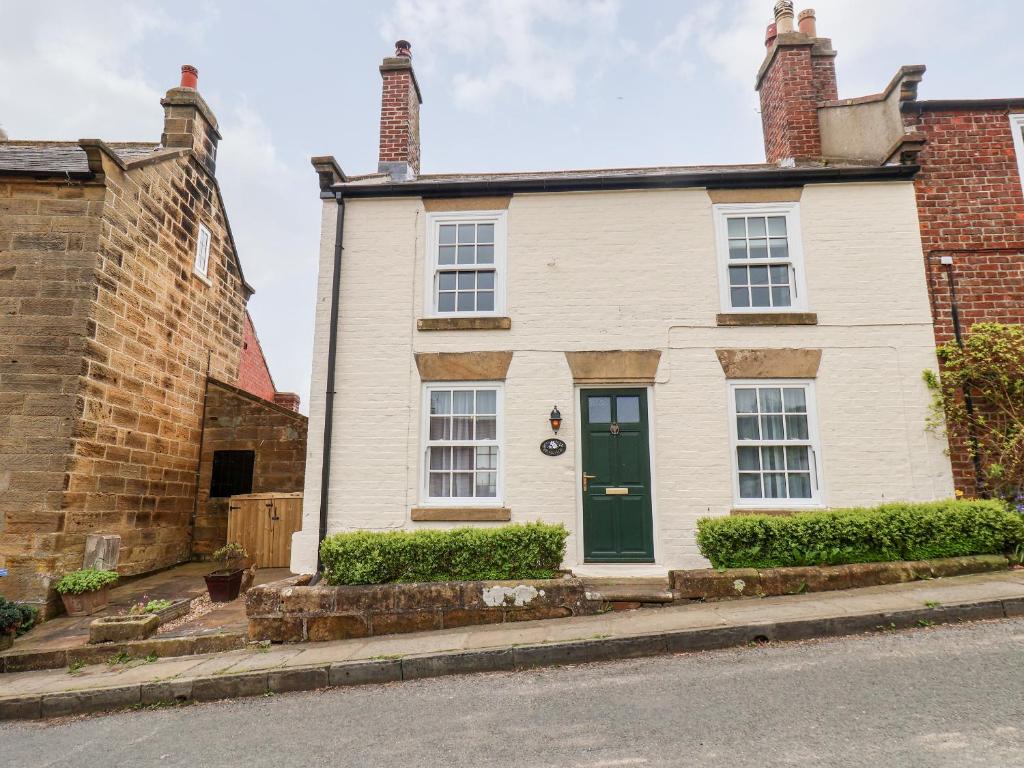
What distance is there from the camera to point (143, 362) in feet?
34.9

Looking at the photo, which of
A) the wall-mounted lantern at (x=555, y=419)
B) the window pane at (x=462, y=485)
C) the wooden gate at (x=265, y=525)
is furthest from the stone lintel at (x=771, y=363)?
the wooden gate at (x=265, y=525)

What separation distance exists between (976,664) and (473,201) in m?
8.31

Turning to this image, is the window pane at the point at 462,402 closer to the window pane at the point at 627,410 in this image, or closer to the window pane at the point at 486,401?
the window pane at the point at 486,401

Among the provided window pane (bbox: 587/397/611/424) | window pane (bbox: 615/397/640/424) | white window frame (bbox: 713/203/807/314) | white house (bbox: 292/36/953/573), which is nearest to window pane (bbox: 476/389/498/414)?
white house (bbox: 292/36/953/573)

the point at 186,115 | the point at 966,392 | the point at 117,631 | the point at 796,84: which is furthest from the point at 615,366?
the point at 186,115

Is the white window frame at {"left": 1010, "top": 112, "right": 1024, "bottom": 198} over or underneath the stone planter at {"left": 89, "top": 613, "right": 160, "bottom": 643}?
over

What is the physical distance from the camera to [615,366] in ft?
29.0

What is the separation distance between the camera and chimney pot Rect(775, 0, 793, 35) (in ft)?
36.8

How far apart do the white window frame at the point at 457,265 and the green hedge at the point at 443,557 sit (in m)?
3.61

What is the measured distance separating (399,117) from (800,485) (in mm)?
9196

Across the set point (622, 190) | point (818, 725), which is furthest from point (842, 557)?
point (622, 190)

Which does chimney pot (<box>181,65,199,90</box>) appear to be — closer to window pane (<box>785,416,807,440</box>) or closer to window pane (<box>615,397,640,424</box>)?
window pane (<box>615,397,640,424</box>)

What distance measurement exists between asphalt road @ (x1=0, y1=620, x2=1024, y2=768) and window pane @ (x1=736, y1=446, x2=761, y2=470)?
10.4 feet

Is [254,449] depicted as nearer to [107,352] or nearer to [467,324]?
[107,352]
